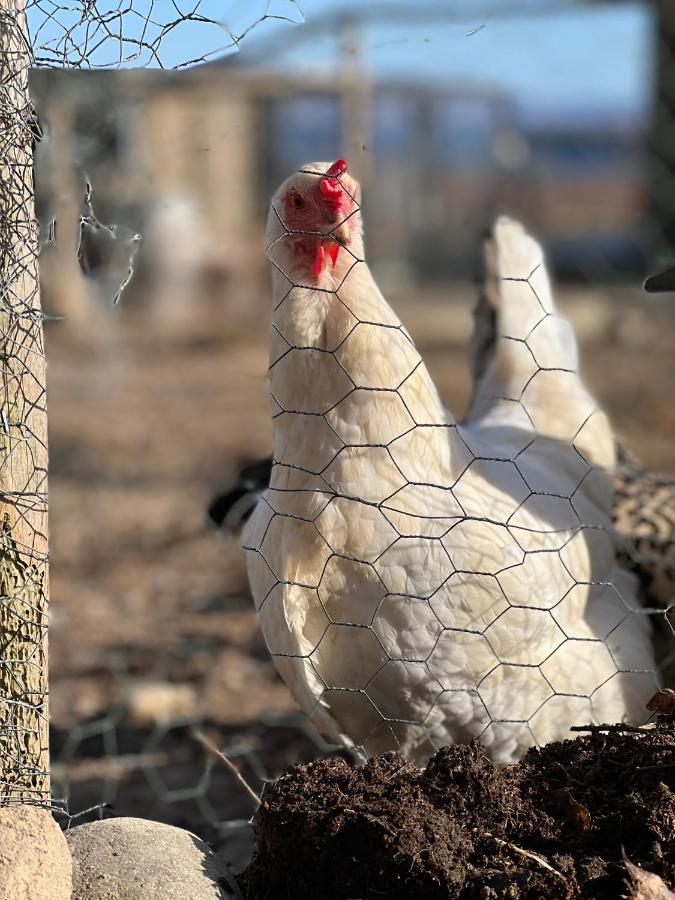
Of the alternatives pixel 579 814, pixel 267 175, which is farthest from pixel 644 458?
pixel 267 175

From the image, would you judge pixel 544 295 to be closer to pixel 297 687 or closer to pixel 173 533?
pixel 297 687

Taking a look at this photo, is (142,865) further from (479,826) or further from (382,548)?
(382,548)

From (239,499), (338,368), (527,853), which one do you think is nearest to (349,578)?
(338,368)

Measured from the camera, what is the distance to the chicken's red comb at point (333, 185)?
1839 mm

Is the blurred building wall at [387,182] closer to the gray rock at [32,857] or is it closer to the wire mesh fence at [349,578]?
the wire mesh fence at [349,578]

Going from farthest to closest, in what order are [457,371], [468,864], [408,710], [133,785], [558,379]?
[457,371], [133,785], [558,379], [408,710], [468,864]

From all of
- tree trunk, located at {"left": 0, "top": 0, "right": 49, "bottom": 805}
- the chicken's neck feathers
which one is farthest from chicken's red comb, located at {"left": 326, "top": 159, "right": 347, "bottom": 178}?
tree trunk, located at {"left": 0, "top": 0, "right": 49, "bottom": 805}

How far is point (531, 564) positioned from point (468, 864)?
0.67 meters

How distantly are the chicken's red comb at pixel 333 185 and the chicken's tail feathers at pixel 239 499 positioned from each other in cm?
102

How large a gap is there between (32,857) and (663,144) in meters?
7.34

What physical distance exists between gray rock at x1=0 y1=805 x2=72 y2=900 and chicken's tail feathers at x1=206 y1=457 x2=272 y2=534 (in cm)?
128

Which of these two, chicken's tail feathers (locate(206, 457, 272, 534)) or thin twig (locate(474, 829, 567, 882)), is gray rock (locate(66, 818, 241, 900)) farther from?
chicken's tail feathers (locate(206, 457, 272, 534))

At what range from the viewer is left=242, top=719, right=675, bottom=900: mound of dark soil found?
1417mm

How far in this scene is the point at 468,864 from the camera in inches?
56.8
